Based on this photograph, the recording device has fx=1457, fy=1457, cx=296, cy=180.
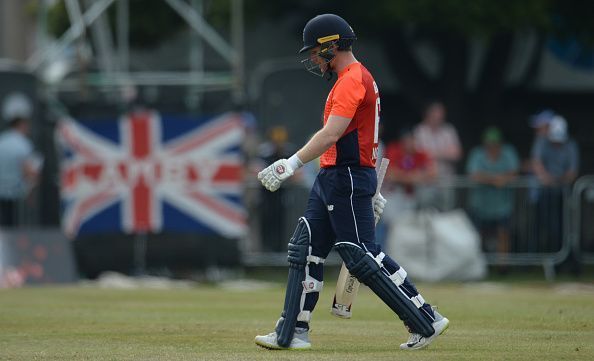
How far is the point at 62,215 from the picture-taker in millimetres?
20625

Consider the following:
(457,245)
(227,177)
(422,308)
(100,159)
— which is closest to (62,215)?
(100,159)

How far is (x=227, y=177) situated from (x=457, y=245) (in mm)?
3344

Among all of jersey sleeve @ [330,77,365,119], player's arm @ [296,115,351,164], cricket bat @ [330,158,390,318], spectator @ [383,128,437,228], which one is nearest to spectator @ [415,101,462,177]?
spectator @ [383,128,437,228]

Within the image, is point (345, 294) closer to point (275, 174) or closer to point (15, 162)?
point (275, 174)

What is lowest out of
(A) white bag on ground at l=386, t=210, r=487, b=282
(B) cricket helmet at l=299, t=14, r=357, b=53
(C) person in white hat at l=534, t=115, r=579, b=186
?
(A) white bag on ground at l=386, t=210, r=487, b=282

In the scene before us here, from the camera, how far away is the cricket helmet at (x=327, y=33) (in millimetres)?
9992

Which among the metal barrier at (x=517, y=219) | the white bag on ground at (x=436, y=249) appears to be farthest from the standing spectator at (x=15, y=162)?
the white bag on ground at (x=436, y=249)

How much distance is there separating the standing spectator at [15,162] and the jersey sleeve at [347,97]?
37.2ft

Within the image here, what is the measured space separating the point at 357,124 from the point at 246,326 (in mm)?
2770

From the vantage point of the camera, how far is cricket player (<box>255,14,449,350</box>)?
9820 millimetres

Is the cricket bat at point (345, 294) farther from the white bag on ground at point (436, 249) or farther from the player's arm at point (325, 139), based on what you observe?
the white bag on ground at point (436, 249)

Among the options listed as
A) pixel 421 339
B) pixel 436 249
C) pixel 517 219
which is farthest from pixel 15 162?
pixel 421 339

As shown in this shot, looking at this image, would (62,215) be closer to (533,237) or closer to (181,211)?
(181,211)

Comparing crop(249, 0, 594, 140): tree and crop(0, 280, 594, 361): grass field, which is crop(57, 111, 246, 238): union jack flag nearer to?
crop(0, 280, 594, 361): grass field
